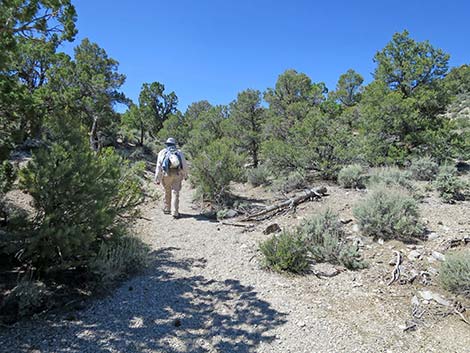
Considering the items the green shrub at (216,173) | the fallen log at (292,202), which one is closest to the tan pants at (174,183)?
the green shrub at (216,173)

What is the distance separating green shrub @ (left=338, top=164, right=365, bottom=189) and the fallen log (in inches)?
52.6

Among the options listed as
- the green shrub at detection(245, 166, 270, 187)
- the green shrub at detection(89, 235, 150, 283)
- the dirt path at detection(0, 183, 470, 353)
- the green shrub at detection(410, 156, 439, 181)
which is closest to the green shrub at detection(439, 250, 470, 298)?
the dirt path at detection(0, 183, 470, 353)

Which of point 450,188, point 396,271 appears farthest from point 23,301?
point 450,188

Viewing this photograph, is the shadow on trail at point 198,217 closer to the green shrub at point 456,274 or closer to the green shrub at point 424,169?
the green shrub at point 456,274

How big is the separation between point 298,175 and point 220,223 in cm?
412

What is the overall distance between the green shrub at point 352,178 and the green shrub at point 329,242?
3.95 m

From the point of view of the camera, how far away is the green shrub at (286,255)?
4543 millimetres

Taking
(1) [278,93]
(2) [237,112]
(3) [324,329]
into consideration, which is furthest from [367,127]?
(3) [324,329]

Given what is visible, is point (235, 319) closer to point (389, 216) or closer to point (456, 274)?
point (456, 274)

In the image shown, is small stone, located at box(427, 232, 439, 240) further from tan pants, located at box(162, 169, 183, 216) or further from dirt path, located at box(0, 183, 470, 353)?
tan pants, located at box(162, 169, 183, 216)

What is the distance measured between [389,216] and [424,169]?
5729 millimetres

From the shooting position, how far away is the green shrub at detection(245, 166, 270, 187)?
480 inches

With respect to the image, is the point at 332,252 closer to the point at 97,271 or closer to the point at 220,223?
the point at 220,223

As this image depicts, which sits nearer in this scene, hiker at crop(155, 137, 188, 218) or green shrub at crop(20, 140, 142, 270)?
green shrub at crop(20, 140, 142, 270)
